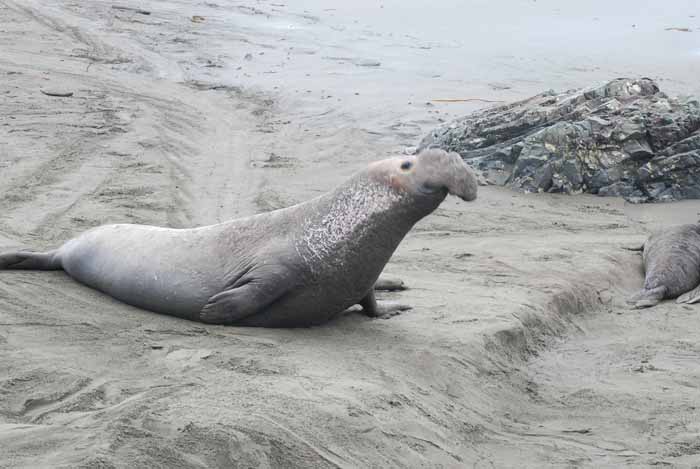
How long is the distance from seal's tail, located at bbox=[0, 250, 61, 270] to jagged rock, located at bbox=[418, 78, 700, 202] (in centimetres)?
527

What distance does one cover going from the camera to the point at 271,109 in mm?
13359

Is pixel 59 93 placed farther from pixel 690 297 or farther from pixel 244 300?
pixel 690 297

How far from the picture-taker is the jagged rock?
399 inches

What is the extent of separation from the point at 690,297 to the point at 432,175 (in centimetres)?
312

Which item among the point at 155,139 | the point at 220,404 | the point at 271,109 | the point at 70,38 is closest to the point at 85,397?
the point at 220,404

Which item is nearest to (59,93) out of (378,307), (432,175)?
(378,307)

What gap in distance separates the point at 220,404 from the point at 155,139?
7.26 meters

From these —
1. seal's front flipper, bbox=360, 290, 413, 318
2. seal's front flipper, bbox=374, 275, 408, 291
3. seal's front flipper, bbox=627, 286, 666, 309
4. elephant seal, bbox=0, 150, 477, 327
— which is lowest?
seal's front flipper, bbox=627, 286, 666, 309

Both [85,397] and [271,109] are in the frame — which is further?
[271,109]

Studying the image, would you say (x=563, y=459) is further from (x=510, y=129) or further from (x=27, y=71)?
(x=27, y=71)

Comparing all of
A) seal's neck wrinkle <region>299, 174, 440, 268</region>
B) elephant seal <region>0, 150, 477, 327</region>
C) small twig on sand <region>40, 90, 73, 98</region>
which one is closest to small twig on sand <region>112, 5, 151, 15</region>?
small twig on sand <region>40, 90, 73, 98</region>

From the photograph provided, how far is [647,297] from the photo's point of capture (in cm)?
732

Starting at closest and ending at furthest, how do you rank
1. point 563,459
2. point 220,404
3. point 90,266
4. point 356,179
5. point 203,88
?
1. point 220,404
2. point 563,459
3. point 356,179
4. point 90,266
5. point 203,88

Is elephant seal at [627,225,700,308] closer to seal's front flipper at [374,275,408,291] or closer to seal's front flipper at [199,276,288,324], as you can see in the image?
seal's front flipper at [374,275,408,291]
